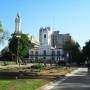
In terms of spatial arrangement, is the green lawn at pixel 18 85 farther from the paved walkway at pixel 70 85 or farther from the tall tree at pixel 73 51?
the tall tree at pixel 73 51

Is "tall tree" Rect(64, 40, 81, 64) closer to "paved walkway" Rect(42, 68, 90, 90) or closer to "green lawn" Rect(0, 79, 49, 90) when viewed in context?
"paved walkway" Rect(42, 68, 90, 90)

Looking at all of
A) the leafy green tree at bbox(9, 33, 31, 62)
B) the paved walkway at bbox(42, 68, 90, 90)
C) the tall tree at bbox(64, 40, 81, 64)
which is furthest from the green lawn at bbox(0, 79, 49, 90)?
the leafy green tree at bbox(9, 33, 31, 62)

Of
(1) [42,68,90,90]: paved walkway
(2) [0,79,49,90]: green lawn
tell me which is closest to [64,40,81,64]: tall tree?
(1) [42,68,90,90]: paved walkway

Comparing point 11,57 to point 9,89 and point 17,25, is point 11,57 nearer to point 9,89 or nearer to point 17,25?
point 17,25

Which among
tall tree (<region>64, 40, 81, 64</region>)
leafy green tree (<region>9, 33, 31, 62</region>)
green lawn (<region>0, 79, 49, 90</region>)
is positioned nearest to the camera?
green lawn (<region>0, 79, 49, 90</region>)

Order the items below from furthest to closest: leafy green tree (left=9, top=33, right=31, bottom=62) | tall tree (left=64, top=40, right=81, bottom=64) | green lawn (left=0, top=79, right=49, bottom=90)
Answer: leafy green tree (left=9, top=33, right=31, bottom=62) < tall tree (left=64, top=40, right=81, bottom=64) < green lawn (left=0, top=79, right=49, bottom=90)

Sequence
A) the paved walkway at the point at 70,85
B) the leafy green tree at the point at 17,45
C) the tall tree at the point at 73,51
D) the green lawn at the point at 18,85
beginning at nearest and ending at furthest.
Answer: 1. the green lawn at the point at 18,85
2. the paved walkway at the point at 70,85
3. the tall tree at the point at 73,51
4. the leafy green tree at the point at 17,45

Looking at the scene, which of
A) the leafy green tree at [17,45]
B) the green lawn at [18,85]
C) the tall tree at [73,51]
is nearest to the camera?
the green lawn at [18,85]

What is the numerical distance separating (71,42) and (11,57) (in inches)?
1488

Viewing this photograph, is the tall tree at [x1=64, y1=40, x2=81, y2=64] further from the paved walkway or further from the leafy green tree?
the paved walkway

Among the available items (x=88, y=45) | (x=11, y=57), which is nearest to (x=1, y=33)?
(x=88, y=45)

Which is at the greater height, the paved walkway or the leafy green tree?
the leafy green tree

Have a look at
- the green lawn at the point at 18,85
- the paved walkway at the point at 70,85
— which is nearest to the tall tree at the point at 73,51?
the paved walkway at the point at 70,85

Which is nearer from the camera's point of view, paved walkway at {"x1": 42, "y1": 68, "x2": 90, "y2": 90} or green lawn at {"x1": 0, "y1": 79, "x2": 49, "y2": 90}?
green lawn at {"x1": 0, "y1": 79, "x2": 49, "y2": 90}
